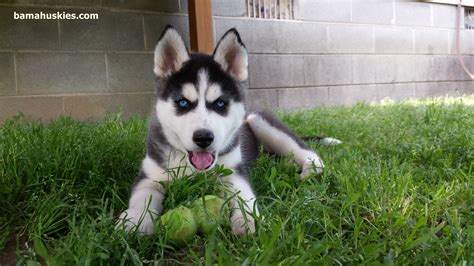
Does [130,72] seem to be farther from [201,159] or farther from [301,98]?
[201,159]

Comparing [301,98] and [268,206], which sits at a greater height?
[301,98]

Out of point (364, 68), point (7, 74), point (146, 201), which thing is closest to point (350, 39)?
point (364, 68)

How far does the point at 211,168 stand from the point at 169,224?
1.89 feet

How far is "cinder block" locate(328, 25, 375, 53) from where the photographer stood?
7391 mm

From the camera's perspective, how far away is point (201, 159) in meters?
2.25

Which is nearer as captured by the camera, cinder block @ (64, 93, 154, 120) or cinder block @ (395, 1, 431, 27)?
cinder block @ (64, 93, 154, 120)

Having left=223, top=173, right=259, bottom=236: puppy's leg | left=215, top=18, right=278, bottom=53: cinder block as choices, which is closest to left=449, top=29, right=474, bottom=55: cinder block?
left=215, top=18, right=278, bottom=53: cinder block

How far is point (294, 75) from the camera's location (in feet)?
22.7

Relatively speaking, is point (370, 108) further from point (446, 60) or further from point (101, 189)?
point (101, 189)

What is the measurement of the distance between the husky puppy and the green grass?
0.35ft

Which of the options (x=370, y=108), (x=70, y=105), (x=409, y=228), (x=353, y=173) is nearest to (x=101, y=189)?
(x=353, y=173)

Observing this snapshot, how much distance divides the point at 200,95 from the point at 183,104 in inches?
4.0

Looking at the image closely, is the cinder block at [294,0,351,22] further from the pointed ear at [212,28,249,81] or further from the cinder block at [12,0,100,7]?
the pointed ear at [212,28,249,81]

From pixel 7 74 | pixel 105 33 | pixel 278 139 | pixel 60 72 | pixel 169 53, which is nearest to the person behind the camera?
pixel 169 53
